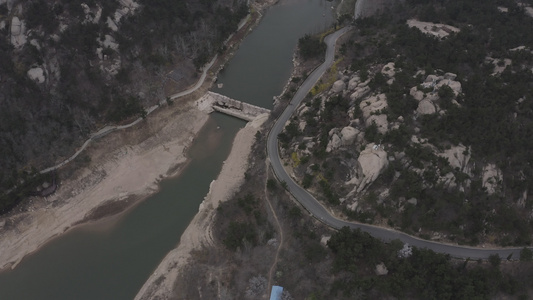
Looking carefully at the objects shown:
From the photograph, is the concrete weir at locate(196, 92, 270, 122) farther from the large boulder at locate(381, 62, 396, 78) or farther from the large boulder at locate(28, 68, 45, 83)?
the large boulder at locate(28, 68, 45, 83)

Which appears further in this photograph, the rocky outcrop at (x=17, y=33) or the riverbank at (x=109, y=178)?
the rocky outcrop at (x=17, y=33)

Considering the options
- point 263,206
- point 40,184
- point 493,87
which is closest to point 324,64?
point 493,87

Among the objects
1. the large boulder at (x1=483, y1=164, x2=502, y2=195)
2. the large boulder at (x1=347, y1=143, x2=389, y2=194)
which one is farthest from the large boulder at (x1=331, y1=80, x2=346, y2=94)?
the large boulder at (x1=483, y1=164, x2=502, y2=195)

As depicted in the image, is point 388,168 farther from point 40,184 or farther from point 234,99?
point 40,184

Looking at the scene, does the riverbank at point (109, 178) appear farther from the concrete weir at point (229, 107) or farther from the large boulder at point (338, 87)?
the large boulder at point (338, 87)

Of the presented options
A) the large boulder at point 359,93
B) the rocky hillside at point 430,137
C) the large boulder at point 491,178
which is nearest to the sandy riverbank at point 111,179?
the rocky hillside at point 430,137

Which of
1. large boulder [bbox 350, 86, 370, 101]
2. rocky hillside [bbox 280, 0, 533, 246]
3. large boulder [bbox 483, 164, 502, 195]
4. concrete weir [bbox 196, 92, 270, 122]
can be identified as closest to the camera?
rocky hillside [bbox 280, 0, 533, 246]
